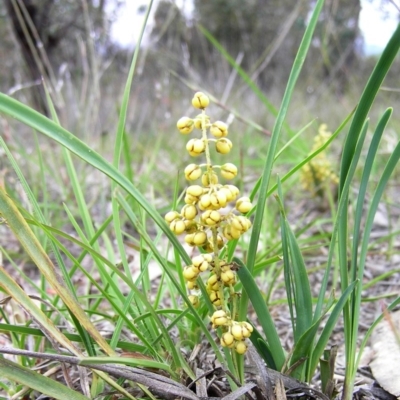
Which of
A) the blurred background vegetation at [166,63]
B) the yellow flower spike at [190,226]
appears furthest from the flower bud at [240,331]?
the blurred background vegetation at [166,63]

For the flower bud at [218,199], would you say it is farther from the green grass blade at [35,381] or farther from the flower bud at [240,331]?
the green grass blade at [35,381]

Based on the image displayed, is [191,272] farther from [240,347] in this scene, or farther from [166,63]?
[166,63]

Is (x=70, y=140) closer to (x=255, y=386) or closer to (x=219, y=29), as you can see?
(x=255, y=386)

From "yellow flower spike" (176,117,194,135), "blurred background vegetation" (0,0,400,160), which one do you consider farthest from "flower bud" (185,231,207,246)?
"blurred background vegetation" (0,0,400,160)

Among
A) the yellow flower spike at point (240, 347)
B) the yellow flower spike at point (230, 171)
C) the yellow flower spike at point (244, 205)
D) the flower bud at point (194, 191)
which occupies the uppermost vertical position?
the yellow flower spike at point (230, 171)

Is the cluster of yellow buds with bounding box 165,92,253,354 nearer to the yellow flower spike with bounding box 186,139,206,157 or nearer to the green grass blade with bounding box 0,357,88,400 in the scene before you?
the yellow flower spike with bounding box 186,139,206,157

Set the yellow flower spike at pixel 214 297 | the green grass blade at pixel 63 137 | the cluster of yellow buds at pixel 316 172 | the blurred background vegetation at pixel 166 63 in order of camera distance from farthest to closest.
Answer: the blurred background vegetation at pixel 166 63 → the cluster of yellow buds at pixel 316 172 → the yellow flower spike at pixel 214 297 → the green grass blade at pixel 63 137

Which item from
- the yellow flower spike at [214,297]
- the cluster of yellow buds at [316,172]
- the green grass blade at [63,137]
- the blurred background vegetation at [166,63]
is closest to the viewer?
the green grass blade at [63,137]
